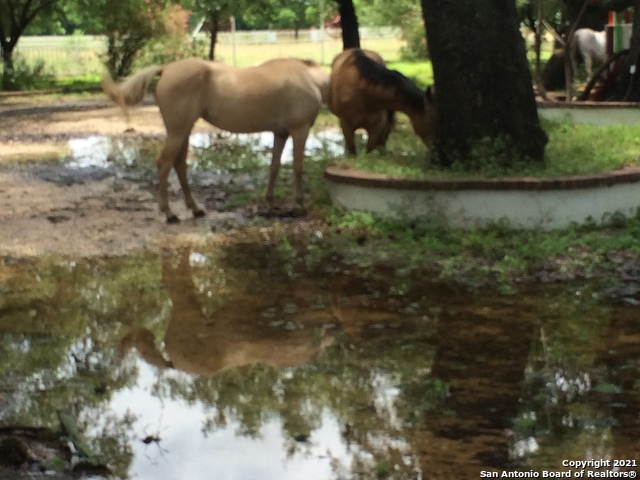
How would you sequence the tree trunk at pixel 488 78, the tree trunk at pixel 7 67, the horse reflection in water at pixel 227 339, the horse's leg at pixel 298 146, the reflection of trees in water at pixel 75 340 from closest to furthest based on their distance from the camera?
the reflection of trees in water at pixel 75 340
the horse reflection in water at pixel 227 339
the tree trunk at pixel 488 78
the horse's leg at pixel 298 146
the tree trunk at pixel 7 67

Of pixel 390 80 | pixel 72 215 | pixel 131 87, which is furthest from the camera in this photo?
pixel 390 80

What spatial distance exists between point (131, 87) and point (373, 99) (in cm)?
274

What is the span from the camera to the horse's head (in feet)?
32.6

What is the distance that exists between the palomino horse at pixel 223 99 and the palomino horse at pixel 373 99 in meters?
0.86

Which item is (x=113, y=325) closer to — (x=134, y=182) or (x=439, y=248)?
(x=439, y=248)

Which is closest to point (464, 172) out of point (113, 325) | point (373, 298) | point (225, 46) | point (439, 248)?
point (439, 248)

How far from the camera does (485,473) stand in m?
3.95

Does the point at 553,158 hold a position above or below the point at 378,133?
below

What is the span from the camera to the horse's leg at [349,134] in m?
11.2

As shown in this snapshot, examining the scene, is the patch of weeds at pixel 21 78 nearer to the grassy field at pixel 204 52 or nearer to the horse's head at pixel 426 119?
the grassy field at pixel 204 52

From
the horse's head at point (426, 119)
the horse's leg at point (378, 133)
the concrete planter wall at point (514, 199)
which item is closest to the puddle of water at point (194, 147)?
the horse's leg at point (378, 133)

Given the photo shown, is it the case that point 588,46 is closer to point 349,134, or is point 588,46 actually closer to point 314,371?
point 349,134

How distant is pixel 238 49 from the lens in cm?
5047

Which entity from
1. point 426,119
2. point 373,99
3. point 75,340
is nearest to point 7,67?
point 373,99
